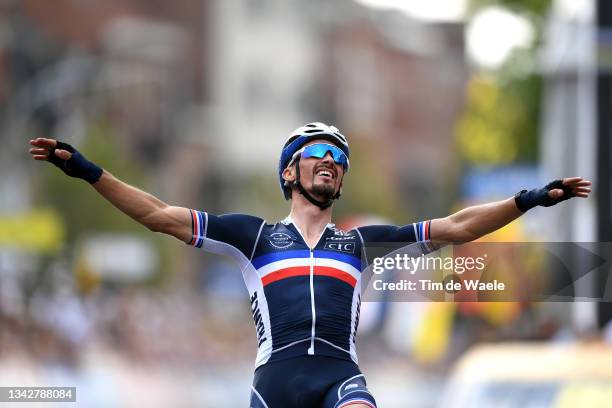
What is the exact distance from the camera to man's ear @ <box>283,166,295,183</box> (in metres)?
10.1

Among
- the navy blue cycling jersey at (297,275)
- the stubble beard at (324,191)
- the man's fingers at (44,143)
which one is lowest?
the navy blue cycling jersey at (297,275)

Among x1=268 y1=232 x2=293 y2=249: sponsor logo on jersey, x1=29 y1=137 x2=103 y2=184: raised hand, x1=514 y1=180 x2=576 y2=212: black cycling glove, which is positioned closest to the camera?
x1=29 y1=137 x2=103 y2=184: raised hand

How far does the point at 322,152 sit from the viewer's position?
9.95 meters

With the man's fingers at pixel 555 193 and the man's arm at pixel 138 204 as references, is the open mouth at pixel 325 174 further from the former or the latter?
the man's fingers at pixel 555 193

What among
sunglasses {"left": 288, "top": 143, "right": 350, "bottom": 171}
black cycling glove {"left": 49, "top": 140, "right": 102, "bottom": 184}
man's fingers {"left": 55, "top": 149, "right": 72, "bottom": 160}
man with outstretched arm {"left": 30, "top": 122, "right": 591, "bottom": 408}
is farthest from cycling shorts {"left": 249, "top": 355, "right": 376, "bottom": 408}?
man's fingers {"left": 55, "top": 149, "right": 72, "bottom": 160}

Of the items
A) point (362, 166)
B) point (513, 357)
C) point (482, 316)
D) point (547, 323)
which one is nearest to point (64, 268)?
point (482, 316)

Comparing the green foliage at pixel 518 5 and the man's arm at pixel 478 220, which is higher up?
the green foliage at pixel 518 5

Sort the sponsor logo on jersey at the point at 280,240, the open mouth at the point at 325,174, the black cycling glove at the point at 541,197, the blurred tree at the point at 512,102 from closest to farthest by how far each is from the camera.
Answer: the black cycling glove at the point at 541,197, the sponsor logo on jersey at the point at 280,240, the open mouth at the point at 325,174, the blurred tree at the point at 512,102

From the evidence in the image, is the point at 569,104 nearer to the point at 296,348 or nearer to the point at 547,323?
the point at 547,323

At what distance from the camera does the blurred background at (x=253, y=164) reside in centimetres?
2553

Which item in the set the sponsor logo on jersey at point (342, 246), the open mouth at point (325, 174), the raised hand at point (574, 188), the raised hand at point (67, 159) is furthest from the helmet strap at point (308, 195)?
the raised hand at point (574, 188)

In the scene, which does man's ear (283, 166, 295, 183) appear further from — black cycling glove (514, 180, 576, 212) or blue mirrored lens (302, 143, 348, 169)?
black cycling glove (514, 180, 576, 212)

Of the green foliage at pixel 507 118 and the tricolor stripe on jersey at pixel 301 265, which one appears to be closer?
the tricolor stripe on jersey at pixel 301 265

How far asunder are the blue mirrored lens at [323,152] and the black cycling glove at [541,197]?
117 cm
